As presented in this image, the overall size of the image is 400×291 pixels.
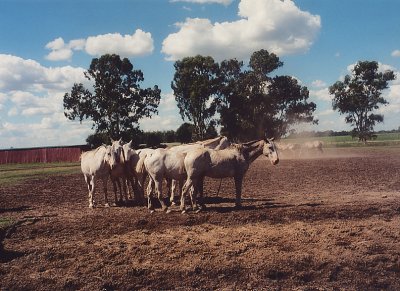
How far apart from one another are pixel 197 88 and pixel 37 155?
82.0 ft

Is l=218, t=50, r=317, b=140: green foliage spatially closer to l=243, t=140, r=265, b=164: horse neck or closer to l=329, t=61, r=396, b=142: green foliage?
l=329, t=61, r=396, b=142: green foliage

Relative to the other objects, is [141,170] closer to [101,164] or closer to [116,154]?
[116,154]

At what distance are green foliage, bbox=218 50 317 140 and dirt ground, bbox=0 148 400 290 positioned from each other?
45134mm

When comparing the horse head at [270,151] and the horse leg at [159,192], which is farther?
the horse head at [270,151]

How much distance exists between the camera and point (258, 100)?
5972 centimetres

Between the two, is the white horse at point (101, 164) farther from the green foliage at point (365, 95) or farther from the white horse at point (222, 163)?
the green foliage at point (365, 95)

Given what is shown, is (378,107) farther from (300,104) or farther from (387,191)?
(387,191)

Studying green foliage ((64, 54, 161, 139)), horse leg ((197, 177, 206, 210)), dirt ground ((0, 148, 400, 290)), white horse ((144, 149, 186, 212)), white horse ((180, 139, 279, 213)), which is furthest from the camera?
green foliage ((64, 54, 161, 139))

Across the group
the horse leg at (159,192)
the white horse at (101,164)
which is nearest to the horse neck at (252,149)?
the horse leg at (159,192)

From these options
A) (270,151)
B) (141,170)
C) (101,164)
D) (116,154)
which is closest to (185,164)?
(141,170)

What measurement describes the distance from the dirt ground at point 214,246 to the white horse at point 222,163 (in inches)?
36.7

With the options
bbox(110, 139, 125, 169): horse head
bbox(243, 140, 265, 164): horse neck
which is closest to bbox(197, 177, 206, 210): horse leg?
bbox(243, 140, 265, 164): horse neck

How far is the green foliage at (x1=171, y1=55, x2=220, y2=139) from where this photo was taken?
184ft

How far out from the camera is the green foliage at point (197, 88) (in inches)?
2212
